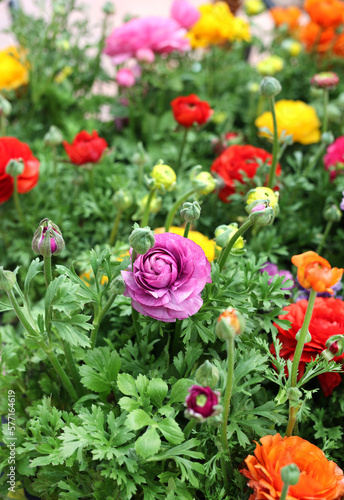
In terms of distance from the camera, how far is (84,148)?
0.78 m

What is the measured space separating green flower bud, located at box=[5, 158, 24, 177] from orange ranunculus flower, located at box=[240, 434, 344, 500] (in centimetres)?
51

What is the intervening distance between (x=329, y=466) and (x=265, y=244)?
0.39 metres

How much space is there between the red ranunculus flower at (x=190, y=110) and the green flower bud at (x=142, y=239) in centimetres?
45

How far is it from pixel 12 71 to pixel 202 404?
3.24ft

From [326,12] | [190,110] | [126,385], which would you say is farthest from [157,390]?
[326,12]

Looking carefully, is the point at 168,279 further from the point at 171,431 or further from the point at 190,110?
the point at 190,110

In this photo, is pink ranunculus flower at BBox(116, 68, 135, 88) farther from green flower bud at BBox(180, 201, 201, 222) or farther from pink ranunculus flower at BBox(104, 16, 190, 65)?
green flower bud at BBox(180, 201, 201, 222)

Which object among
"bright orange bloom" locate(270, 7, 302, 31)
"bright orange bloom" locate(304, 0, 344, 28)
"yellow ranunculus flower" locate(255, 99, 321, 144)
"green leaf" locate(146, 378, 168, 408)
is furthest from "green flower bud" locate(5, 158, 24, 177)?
"bright orange bloom" locate(270, 7, 302, 31)

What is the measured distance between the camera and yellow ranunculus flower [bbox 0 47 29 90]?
3.65ft

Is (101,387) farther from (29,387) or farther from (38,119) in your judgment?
(38,119)

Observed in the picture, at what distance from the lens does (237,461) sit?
550mm

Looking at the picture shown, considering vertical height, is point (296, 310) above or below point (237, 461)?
above

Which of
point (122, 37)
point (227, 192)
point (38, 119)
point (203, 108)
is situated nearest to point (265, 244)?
point (227, 192)

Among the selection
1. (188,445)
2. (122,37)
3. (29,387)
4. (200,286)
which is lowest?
(29,387)
